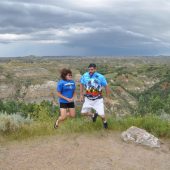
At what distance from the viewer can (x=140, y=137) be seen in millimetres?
7215

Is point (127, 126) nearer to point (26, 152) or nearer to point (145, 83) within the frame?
point (26, 152)

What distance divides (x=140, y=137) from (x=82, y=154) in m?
1.48

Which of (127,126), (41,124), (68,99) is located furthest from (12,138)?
(127,126)

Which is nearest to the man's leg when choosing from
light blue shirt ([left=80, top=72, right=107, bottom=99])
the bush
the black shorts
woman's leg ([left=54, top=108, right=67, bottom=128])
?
light blue shirt ([left=80, top=72, right=107, bottom=99])

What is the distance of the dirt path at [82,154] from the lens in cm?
588

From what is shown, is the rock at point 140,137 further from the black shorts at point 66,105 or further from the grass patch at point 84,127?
the black shorts at point 66,105

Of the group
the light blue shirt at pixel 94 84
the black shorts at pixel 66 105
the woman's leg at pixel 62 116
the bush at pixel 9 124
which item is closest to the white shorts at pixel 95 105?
the light blue shirt at pixel 94 84

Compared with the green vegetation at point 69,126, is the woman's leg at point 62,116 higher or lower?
higher

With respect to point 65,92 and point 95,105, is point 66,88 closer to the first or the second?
point 65,92

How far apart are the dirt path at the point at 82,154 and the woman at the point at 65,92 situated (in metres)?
0.75

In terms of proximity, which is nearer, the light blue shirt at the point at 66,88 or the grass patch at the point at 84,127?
the grass patch at the point at 84,127

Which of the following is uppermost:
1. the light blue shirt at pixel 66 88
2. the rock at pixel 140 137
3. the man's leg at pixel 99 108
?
the light blue shirt at pixel 66 88

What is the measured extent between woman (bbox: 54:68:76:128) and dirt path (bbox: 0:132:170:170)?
75 centimetres

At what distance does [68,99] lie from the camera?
313 inches
